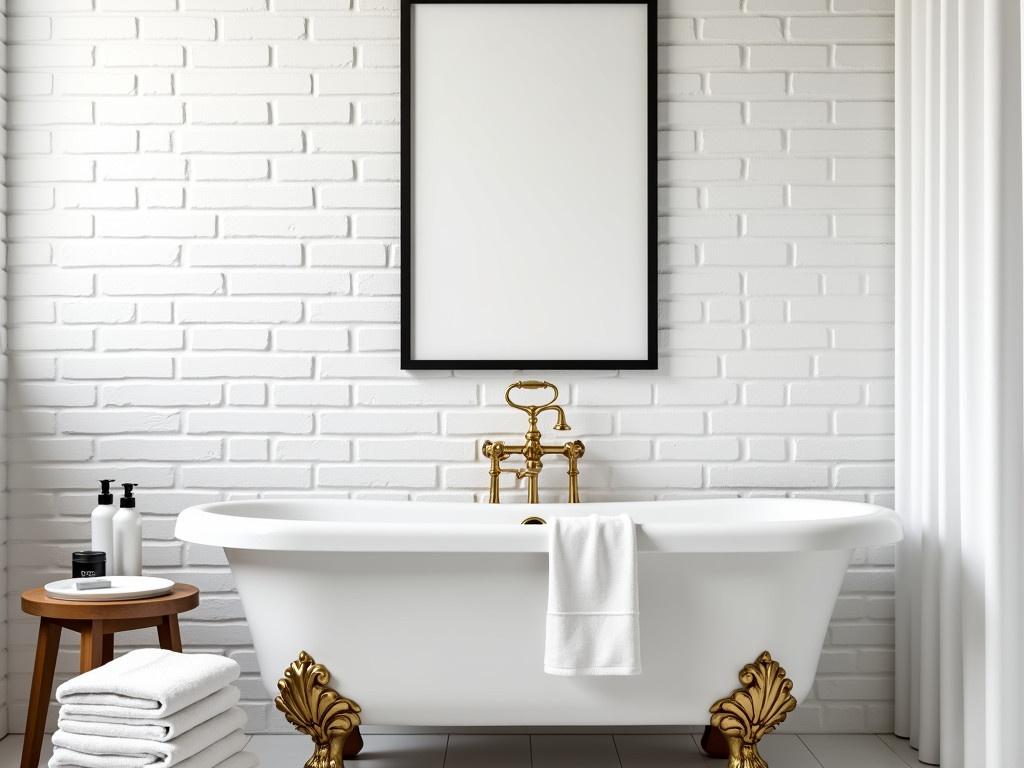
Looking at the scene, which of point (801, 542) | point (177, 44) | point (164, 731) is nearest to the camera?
point (164, 731)

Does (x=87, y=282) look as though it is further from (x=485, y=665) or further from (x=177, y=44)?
(x=485, y=665)

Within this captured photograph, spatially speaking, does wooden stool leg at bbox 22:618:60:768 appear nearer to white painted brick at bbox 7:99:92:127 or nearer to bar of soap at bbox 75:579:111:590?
bar of soap at bbox 75:579:111:590

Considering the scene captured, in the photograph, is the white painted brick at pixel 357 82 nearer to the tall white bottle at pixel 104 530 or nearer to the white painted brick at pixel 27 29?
the white painted brick at pixel 27 29

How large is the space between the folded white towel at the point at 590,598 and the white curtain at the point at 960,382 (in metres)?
0.83

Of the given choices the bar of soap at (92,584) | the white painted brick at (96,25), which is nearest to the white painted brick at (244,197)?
the white painted brick at (96,25)

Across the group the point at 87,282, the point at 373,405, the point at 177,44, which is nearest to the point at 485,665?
the point at 373,405

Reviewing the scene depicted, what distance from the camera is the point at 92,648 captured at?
221 centimetres

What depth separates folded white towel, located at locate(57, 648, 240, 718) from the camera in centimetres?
183

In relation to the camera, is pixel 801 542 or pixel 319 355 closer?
pixel 801 542

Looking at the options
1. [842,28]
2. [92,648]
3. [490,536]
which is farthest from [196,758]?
[842,28]

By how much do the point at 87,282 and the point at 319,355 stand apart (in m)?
0.71

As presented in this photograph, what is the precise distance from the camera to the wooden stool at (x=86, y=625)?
2213mm

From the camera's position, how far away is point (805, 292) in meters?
2.79

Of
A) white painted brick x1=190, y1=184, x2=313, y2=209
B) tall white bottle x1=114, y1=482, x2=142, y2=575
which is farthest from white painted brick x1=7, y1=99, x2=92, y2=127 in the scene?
tall white bottle x1=114, y1=482, x2=142, y2=575
